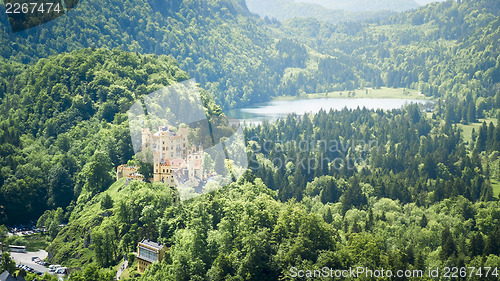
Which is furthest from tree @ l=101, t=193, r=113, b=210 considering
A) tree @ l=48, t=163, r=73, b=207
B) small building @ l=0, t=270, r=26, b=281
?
tree @ l=48, t=163, r=73, b=207

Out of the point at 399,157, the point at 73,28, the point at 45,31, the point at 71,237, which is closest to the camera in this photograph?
the point at 71,237

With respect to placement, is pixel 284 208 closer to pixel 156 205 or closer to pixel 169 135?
pixel 156 205

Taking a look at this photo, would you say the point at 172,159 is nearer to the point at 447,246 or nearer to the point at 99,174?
the point at 99,174

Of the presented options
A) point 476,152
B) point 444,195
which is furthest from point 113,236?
point 476,152

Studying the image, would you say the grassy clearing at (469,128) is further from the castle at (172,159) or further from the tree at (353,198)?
the castle at (172,159)

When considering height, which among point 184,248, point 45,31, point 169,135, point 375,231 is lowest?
point 375,231

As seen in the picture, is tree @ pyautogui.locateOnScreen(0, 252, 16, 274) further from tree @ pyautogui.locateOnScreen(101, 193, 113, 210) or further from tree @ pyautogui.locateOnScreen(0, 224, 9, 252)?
tree @ pyautogui.locateOnScreen(0, 224, 9, 252)

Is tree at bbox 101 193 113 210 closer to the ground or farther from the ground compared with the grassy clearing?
farther from the ground
